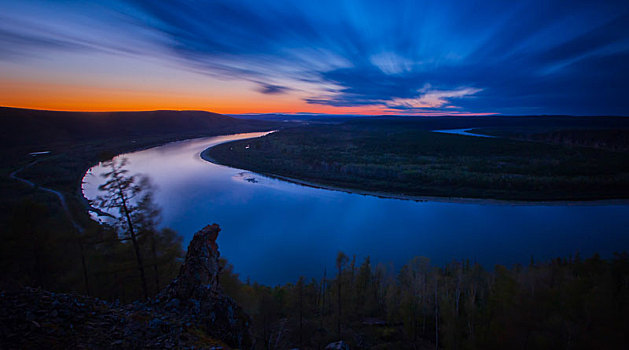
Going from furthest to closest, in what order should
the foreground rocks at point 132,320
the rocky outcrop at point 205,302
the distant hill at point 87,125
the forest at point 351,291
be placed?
1. the distant hill at point 87,125
2. the forest at point 351,291
3. the rocky outcrop at point 205,302
4. the foreground rocks at point 132,320

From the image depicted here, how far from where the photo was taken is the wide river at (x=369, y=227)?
22.4 meters

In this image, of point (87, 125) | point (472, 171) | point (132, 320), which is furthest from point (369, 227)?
point (87, 125)

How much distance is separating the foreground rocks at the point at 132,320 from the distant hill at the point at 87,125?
100597 millimetres

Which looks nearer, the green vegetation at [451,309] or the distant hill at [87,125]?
the green vegetation at [451,309]

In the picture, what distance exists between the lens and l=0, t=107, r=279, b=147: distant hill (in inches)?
3297

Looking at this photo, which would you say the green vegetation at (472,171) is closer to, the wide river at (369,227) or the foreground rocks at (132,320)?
the wide river at (369,227)

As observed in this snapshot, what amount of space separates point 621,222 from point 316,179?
34.9 metres

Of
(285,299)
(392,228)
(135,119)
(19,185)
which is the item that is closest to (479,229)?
(392,228)

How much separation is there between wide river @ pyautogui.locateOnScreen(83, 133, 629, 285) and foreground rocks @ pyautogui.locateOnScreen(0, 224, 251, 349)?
44.6 ft

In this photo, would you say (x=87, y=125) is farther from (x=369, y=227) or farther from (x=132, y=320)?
(x=132, y=320)

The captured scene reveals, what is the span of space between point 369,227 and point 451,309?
1522cm

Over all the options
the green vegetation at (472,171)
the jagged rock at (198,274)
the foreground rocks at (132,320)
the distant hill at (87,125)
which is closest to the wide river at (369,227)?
the green vegetation at (472,171)

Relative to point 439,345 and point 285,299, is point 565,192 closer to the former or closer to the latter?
point 439,345

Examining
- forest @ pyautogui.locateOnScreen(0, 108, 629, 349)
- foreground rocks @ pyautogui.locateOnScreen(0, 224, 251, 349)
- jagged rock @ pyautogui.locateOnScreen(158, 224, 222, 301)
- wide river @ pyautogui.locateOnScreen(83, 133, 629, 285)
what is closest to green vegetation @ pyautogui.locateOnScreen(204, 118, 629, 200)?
wide river @ pyautogui.locateOnScreen(83, 133, 629, 285)
